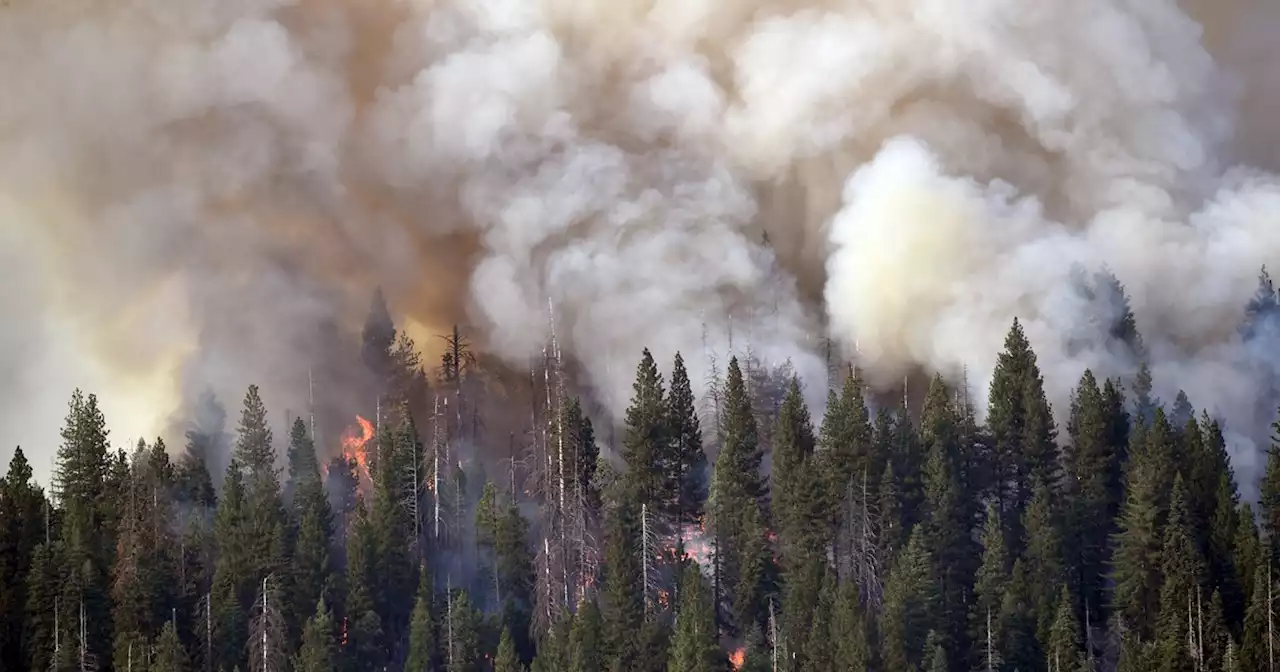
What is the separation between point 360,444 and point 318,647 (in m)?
27.5

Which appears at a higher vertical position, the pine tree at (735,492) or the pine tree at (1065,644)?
the pine tree at (735,492)

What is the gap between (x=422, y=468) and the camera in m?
118

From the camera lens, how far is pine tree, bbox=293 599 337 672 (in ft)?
341

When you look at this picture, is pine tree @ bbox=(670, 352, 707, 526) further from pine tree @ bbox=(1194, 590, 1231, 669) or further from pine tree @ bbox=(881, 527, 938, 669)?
pine tree @ bbox=(1194, 590, 1231, 669)

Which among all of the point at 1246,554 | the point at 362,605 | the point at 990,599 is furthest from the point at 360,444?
the point at 1246,554

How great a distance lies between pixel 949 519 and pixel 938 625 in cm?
745

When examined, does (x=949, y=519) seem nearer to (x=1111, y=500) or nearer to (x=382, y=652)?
(x=1111, y=500)

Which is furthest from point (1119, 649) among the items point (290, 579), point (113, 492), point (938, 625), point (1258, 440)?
point (113, 492)

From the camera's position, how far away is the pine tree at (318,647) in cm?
10394

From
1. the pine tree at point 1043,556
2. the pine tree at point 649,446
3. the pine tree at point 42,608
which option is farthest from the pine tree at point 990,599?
the pine tree at point 42,608

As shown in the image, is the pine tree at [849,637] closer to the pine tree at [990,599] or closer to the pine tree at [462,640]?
the pine tree at [990,599]

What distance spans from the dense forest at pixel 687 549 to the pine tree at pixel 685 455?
0.16 meters

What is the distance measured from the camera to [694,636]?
10069cm

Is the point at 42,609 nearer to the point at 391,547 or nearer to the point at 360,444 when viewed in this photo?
A: the point at 391,547
